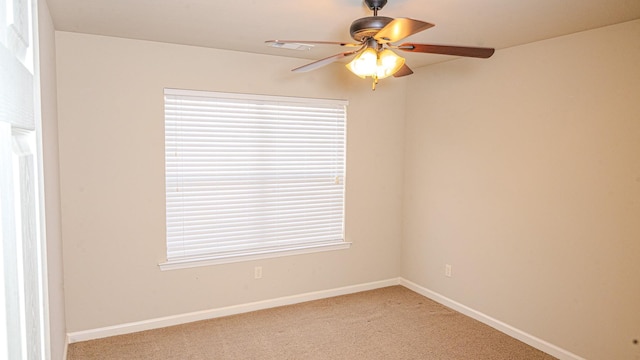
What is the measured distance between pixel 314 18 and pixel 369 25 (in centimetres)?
85

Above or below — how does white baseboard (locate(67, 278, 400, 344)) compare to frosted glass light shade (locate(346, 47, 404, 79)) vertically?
below

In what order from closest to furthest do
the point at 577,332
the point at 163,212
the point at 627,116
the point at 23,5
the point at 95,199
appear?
the point at 23,5, the point at 627,116, the point at 577,332, the point at 95,199, the point at 163,212

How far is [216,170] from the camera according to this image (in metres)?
3.80

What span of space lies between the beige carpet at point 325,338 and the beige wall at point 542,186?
0.37 meters

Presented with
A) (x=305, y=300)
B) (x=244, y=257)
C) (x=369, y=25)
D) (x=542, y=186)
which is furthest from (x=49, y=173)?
(x=542, y=186)

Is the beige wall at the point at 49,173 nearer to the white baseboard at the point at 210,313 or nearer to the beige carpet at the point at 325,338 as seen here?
the white baseboard at the point at 210,313

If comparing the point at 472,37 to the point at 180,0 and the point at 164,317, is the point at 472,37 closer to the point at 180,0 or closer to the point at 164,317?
the point at 180,0

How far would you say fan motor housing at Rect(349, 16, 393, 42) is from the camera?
207 centimetres

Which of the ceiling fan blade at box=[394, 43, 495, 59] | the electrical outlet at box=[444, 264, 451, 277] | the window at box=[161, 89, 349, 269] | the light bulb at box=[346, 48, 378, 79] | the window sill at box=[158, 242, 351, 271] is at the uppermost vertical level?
the ceiling fan blade at box=[394, 43, 495, 59]

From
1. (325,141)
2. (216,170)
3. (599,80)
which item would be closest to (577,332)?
(599,80)

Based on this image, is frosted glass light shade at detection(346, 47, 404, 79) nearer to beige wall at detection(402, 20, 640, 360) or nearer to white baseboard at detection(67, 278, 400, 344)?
beige wall at detection(402, 20, 640, 360)

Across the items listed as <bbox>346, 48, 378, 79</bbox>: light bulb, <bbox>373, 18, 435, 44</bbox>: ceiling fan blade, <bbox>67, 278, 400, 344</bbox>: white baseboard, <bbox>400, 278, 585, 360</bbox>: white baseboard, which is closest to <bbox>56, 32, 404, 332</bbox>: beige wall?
<bbox>67, 278, 400, 344</bbox>: white baseboard

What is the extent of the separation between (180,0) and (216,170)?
166cm

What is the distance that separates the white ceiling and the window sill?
197cm
